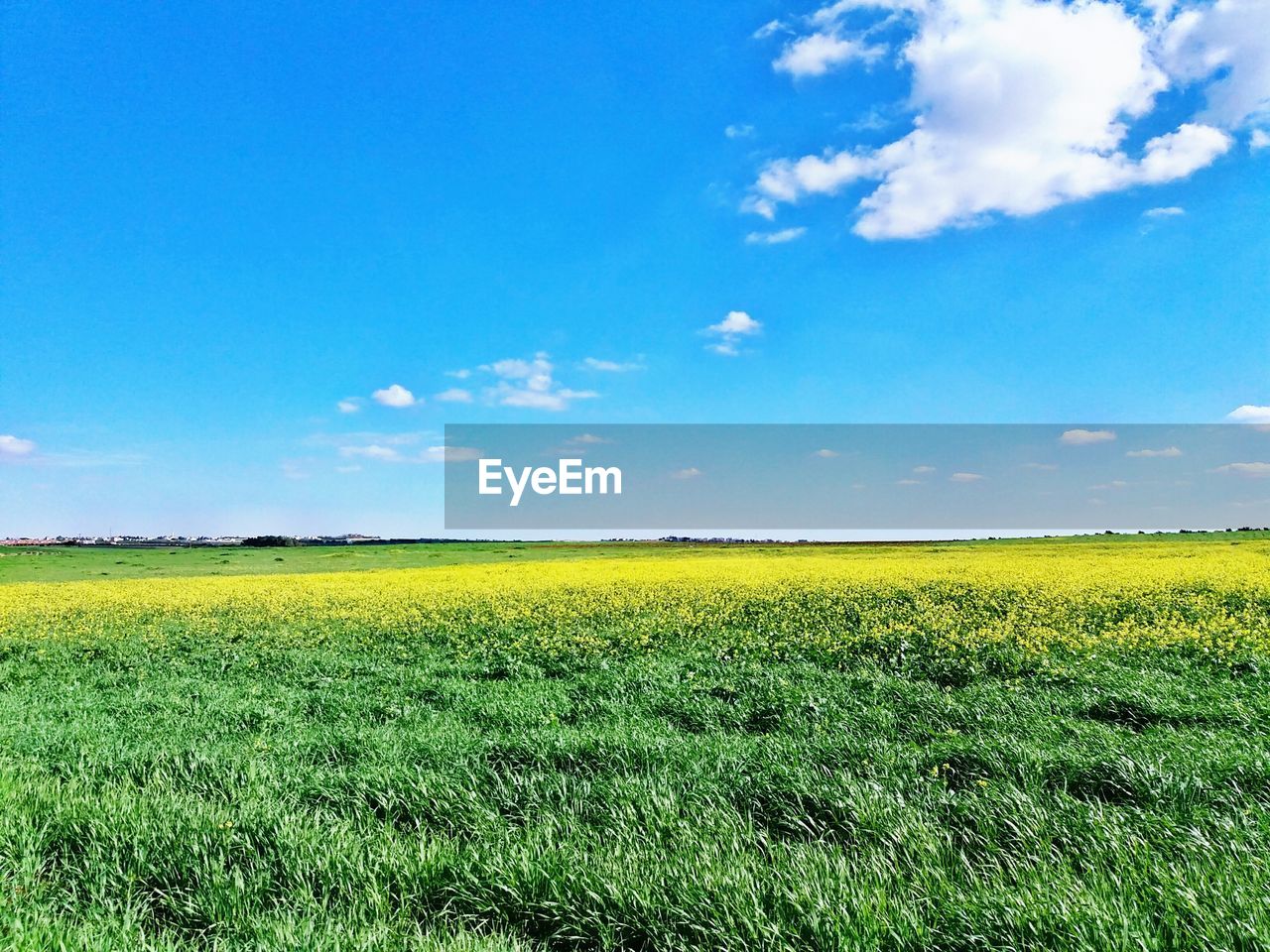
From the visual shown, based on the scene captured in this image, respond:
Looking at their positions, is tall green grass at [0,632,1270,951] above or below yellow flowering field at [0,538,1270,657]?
below

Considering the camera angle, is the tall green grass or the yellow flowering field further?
the yellow flowering field

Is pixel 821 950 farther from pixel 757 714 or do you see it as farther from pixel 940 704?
pixel 940 704

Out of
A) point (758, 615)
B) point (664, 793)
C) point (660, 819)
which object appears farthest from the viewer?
point (758, 615)

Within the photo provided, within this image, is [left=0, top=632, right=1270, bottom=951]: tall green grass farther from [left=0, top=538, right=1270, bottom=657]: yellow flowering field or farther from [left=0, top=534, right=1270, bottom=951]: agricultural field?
[left=0, top=538, right=1270, bottom=657]: yellow flowering field

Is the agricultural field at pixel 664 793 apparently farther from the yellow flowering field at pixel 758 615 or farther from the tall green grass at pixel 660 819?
the yellow flowering field at pixel 758 615

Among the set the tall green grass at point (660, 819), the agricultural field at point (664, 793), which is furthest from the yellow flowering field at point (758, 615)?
the tall green grass at point (660, 819)

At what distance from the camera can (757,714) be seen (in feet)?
26.8

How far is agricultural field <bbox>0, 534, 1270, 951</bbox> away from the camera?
3.84 m

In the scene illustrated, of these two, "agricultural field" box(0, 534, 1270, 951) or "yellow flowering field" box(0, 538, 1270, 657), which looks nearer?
"agricultural field" box(0, 534, 1270, 951)

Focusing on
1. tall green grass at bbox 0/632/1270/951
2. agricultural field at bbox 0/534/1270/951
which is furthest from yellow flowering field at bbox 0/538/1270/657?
tall green grass at bbox 0/632/1270/951

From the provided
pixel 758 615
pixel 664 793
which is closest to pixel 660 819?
pixel 664 793

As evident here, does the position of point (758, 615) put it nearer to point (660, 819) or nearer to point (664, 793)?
point (664, 793)

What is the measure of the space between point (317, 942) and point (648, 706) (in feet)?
17.4

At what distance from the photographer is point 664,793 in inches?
217
